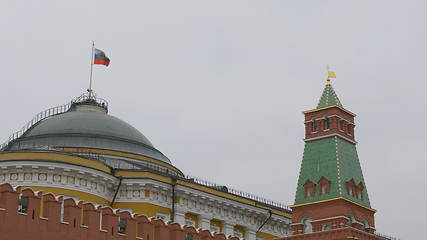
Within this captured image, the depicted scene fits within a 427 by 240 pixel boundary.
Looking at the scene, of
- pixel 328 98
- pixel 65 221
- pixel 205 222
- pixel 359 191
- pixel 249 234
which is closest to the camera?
pixel 65 221

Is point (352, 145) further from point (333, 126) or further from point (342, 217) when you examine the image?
point (342, 217)

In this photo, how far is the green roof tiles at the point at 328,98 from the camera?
44906 mm

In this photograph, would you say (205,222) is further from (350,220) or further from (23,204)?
(23,204)

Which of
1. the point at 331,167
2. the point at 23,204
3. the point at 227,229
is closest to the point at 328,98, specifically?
the point at 331,167

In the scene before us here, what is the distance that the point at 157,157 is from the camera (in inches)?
1953

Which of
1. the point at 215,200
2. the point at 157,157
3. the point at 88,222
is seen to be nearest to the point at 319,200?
the point at 215,200

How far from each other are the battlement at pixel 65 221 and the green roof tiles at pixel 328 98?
12633 millimetres

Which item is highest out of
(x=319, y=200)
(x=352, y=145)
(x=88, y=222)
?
(x=352, y=145)

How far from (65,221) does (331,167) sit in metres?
16.5

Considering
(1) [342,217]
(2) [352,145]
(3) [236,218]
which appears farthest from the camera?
(3) [236,218]

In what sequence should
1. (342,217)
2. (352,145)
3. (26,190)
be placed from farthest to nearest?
(352,145) → (342,217) → (26,190)

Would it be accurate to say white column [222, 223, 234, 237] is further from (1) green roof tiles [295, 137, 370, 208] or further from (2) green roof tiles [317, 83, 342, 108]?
(2) green roof tiles [317, 83, 342, 108]

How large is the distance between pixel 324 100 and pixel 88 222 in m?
17.5

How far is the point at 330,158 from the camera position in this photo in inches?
1713
